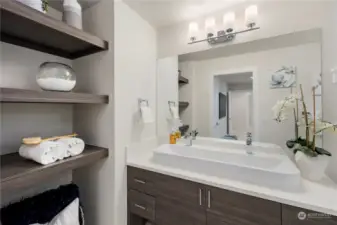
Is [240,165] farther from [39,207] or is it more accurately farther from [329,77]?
[39,207]

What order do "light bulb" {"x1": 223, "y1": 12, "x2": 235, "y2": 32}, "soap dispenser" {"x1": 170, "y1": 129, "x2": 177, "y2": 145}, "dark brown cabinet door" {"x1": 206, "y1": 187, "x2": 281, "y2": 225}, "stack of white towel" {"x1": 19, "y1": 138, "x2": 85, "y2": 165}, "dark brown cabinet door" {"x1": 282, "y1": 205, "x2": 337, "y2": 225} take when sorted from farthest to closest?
"soap dispenser" {"x1": 170, "y1": 129, "x2": 177, "y2": 145} < "light bulb" {"x1": 223, "y1": 12, "x2": 235, "y2": 32} < "stack of white towel" {"x1": 19, "y1": 138, "x2": 85, "y2": 165} < "dark brown cabinet door" {"x1": 206, "y1": 187, "x2": 281, "y2": 225} < "dark brown cabinet door" {"x1": 282, "y1": 205, "x2": 337, "y2": 225}

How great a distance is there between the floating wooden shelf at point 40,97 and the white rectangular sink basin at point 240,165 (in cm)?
65

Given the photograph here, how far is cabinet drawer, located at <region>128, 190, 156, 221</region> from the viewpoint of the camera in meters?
1.30

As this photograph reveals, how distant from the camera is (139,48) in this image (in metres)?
1.59

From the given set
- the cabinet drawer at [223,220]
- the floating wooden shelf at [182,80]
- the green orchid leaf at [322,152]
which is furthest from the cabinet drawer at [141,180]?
the green orchid leaf at [322,152]

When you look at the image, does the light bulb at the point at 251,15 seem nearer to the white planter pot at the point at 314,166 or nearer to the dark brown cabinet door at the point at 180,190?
the white planter pot at the point at 314,166

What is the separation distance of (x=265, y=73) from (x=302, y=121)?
44 centimetres

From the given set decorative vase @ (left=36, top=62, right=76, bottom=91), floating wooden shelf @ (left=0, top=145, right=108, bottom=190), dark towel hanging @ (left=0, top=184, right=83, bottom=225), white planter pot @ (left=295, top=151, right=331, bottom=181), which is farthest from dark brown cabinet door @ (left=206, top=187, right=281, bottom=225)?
decorative vase @ (left=36, top=62, right=76, bottom=91)

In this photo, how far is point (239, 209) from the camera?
98 centimetres

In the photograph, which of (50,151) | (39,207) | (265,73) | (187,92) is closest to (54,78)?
(50,151)

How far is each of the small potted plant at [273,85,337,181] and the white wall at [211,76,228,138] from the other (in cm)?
42

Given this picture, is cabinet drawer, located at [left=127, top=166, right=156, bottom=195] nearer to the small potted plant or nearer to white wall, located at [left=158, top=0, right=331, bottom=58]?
the small potted plant

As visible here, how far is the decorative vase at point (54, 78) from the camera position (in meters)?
1.08

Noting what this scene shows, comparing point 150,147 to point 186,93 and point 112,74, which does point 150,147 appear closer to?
point 186,93
